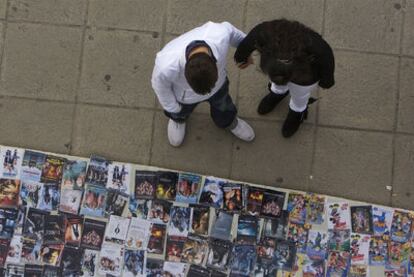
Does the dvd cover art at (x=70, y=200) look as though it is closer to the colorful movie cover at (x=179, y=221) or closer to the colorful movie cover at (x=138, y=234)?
the colorful movie cover at (x=138, y=234)

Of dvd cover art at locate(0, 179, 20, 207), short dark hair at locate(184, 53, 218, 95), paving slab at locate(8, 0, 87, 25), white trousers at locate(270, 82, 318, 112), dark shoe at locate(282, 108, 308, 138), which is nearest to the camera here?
short dark hair at locate(184, 53, 218, 95)

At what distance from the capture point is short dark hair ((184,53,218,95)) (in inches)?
86.6

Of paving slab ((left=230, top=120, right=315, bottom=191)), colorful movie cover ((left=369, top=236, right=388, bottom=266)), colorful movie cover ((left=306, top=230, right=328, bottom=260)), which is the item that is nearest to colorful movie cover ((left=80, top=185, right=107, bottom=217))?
paving slab ((left=230, top=120, right=315, bottom=191))

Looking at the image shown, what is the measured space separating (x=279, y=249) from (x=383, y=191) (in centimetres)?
86

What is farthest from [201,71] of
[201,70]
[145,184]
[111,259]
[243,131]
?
[111,259]

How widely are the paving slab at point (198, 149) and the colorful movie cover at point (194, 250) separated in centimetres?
49

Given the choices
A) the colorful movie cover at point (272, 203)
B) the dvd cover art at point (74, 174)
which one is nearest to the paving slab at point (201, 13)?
the dvd cover art at point (74, 174)

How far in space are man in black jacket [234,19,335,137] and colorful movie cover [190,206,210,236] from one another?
113 centimetres

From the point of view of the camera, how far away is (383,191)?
334 centimetres

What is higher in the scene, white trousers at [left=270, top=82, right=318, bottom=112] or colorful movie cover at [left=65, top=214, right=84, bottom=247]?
white trousers at [left=270, top=82, right=318, bottom=112]

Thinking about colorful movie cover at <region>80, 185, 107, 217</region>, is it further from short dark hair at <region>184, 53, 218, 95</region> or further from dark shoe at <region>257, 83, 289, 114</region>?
short dark hair at <region>184, 53, 218, 95</region>

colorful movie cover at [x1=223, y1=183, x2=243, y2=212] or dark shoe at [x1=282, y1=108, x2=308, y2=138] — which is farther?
colorful movie cover at [x1=223, y1=183, x2=243, y2=212]

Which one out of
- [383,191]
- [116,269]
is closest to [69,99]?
[116,269]

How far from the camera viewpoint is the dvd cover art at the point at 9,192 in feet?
11.2
